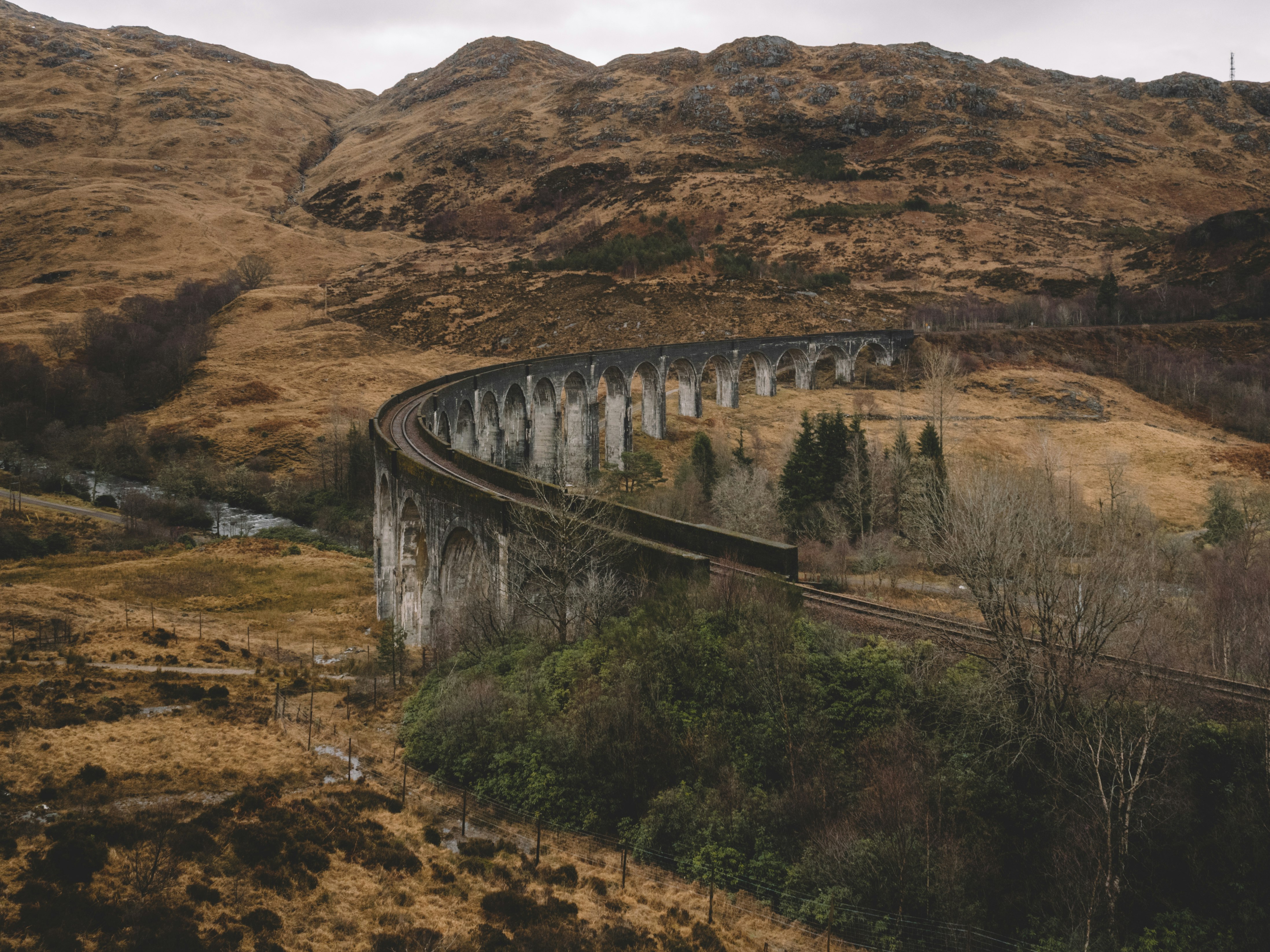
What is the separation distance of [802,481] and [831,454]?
7.46 ft

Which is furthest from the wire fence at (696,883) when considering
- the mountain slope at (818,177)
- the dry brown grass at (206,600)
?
the mountain slope at (818,177)

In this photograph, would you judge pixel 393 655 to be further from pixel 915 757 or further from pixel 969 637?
pixel 969 637

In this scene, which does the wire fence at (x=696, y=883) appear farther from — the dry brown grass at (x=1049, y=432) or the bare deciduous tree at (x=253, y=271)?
the bare deciduous tree at (x=253, y=271)

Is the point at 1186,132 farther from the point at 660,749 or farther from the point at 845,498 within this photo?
the point at 660,749

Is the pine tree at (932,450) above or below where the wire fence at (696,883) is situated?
above

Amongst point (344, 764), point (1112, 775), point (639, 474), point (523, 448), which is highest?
point (523, 448)

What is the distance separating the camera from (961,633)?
17312 mm

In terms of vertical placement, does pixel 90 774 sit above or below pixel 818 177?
below

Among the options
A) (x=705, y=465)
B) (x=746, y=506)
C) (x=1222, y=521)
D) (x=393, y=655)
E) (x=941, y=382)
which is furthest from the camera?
(x=941, y=382)

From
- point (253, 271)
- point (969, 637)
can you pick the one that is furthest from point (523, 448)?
point (253, 271)

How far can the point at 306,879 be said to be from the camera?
13578mm

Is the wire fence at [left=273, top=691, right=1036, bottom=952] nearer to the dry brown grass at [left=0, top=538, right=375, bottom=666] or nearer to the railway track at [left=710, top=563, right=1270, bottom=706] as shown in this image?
the railway track at [left=710, top=563, right=1270, bottom=706]

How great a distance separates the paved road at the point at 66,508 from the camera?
178ft

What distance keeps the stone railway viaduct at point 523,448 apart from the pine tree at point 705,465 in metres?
9.37
